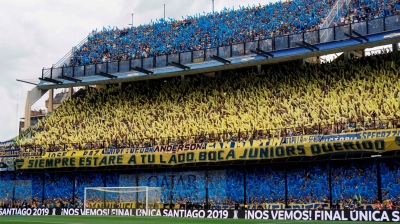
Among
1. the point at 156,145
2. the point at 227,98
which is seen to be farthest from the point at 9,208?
the point at 227,98

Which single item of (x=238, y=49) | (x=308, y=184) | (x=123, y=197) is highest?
(x=238, y=49)

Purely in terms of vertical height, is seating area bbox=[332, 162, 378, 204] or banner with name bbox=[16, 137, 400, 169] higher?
banner with name bbox=[16, 137, 400, 169]

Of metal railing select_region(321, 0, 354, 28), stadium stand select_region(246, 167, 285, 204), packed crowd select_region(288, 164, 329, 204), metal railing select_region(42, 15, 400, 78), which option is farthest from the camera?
metal railing select_region(321, 0, 354, 28)

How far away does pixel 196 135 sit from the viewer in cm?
4188

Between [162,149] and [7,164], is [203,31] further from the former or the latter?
[7,164]

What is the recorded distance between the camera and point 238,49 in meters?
47.3

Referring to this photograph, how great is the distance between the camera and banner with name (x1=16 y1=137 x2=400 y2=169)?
33562 mm

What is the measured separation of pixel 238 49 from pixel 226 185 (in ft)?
39.5

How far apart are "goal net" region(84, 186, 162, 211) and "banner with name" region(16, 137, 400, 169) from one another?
190 centimetres

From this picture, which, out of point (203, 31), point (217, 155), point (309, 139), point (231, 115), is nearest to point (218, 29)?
point (203, 31)

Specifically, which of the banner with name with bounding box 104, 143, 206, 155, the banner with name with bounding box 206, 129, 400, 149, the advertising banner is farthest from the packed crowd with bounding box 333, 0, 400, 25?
the advertising banner

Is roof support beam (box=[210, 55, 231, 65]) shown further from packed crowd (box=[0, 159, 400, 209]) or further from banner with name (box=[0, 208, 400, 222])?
banner with name (box=[0, 208, 400, 222])

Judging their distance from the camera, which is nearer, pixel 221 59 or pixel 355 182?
pixel 355 182

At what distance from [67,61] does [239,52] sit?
2108 cm
